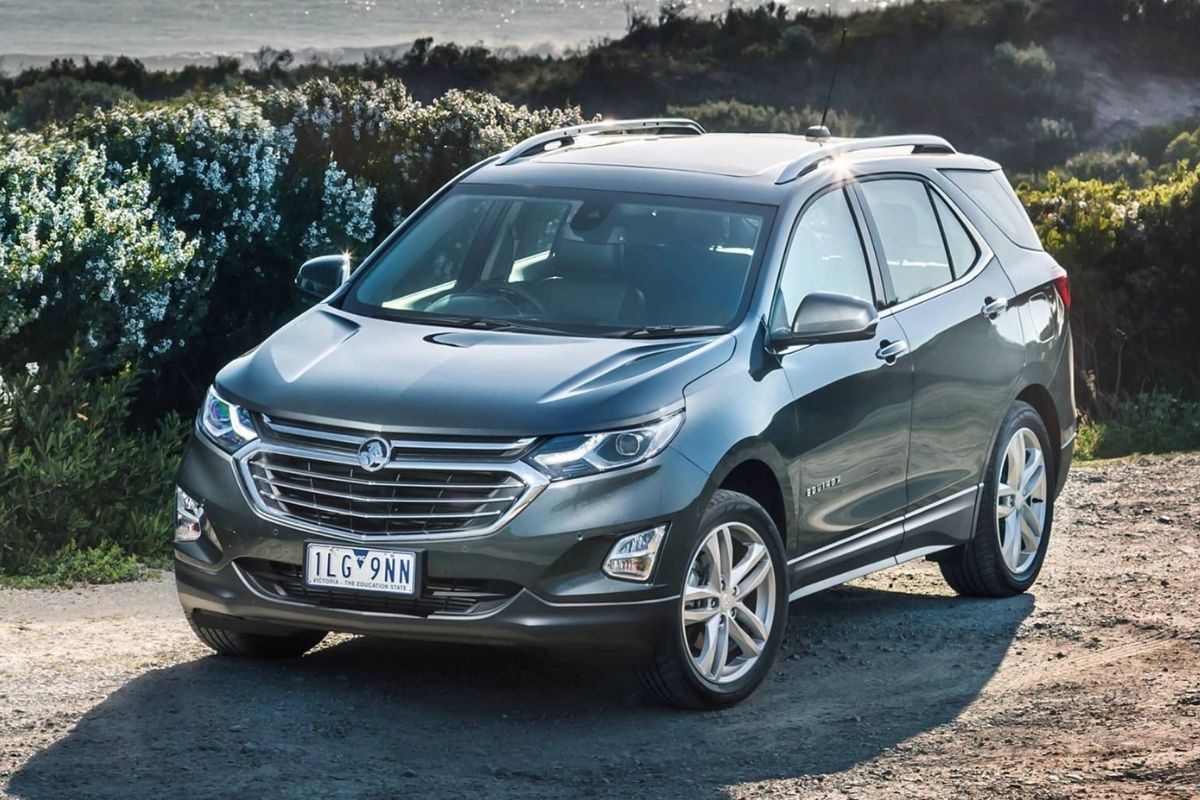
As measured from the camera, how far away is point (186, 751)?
6.39 m

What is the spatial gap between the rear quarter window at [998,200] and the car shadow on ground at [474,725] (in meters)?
2.04

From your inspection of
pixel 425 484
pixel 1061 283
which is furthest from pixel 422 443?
pixel 1061 283

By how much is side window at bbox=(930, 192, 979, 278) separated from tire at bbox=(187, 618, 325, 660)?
313cm

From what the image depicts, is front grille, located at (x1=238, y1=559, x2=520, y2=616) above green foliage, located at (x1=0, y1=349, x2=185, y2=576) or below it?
above

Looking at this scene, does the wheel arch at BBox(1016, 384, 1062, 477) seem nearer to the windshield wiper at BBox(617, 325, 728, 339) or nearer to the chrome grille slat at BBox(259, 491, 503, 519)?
the windshield wiper at BBox(617, 325, 728, 339)

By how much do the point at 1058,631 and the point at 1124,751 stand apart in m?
1.91

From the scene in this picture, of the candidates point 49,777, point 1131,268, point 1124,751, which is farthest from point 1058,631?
point 1131,268

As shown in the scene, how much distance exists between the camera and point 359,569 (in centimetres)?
657

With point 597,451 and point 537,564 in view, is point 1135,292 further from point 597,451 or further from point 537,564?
point 537,564

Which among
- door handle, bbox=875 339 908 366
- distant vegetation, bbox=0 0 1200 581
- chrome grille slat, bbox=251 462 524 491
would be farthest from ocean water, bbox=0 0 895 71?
chrome grille slat, bbox=251 462 524 491

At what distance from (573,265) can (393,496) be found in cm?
152

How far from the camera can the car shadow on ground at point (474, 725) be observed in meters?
6.18

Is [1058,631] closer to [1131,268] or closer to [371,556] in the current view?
[371,556]

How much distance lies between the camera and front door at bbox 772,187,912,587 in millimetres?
7398
